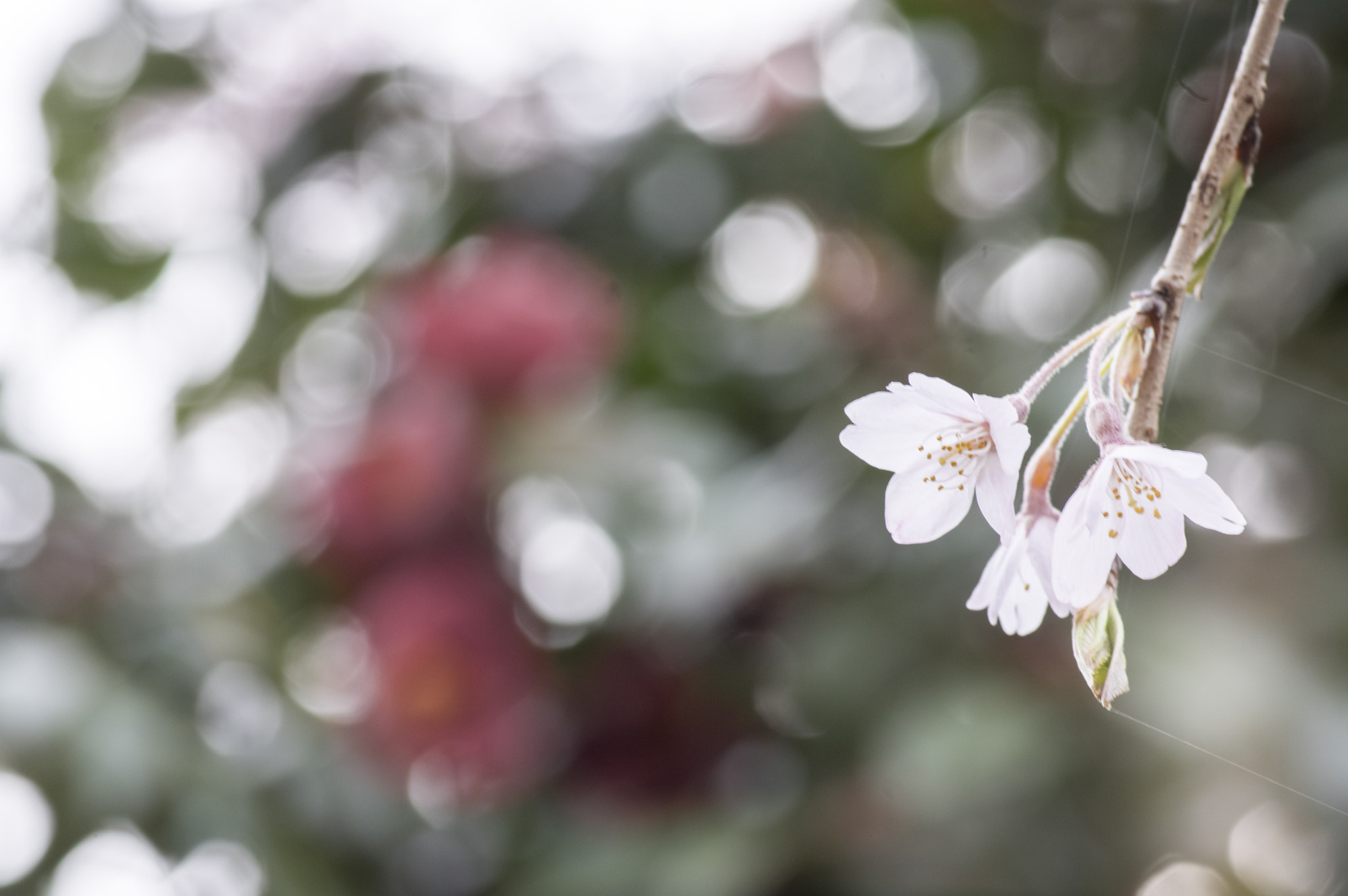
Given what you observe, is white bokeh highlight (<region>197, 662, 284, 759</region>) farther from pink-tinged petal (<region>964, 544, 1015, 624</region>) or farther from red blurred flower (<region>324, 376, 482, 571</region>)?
pink-tinged petal (<region>964, 544, 1015, 624</region>)

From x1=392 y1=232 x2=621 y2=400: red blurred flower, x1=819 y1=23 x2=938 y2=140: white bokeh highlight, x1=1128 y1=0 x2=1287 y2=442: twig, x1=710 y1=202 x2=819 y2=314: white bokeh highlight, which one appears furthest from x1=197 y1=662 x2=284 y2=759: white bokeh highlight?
x1=1128 y1=0 x2=1287 y2=442: twig

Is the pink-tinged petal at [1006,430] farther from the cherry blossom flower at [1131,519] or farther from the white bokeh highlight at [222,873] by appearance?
the white bokeh highlight at [222,873]

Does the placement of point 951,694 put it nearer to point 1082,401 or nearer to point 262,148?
point 1082,401

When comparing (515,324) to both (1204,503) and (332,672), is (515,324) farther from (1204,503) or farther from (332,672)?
(1204,503)

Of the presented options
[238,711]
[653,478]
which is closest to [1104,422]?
[653,478]

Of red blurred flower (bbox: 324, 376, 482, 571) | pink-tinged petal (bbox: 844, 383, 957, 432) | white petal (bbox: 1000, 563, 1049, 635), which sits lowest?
red blurred flower (bbox: 324, 376, 482, 571)

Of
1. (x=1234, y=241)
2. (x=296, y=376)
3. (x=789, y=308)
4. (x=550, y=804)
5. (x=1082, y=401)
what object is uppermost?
(x=1082, y=401)

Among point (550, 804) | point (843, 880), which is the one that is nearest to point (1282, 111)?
point (843, 880)
